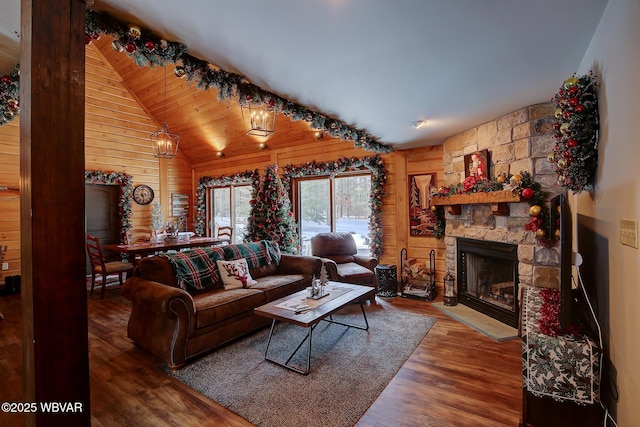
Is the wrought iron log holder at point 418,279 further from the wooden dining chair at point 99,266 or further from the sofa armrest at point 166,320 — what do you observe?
the wooden dining chair at point 99,266

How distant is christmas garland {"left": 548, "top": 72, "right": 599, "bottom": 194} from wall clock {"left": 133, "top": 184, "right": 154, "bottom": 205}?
7264mm

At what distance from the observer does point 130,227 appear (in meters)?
6.37

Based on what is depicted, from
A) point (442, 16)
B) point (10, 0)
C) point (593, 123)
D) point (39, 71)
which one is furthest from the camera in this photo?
point (593, 123)

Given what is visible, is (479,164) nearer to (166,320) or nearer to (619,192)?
(619,192)

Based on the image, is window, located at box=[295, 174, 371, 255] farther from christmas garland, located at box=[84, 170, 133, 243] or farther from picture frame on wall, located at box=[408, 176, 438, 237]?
christmas garland, located at box=[84, 170, 133, 243]

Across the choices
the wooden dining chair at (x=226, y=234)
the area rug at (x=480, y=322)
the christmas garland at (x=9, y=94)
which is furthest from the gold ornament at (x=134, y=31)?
the wooden dining chair at (x=226, y=234)

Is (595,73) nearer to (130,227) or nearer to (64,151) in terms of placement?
(64,151)

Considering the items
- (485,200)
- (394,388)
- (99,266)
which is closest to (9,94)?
(99,266)

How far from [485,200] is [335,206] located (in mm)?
2821

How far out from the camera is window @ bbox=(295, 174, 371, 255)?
556 centimetres

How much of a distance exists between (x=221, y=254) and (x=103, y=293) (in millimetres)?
2436

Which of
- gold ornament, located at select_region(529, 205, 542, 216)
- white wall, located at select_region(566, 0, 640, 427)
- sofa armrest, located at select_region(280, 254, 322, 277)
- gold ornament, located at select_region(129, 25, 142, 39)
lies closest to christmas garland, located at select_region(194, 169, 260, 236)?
sofa armrest, located at select_region(280, 254, 322, 277)

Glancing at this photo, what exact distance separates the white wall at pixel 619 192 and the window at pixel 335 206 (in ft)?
12.0

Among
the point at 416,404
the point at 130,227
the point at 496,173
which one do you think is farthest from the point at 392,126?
the point at 130,227
